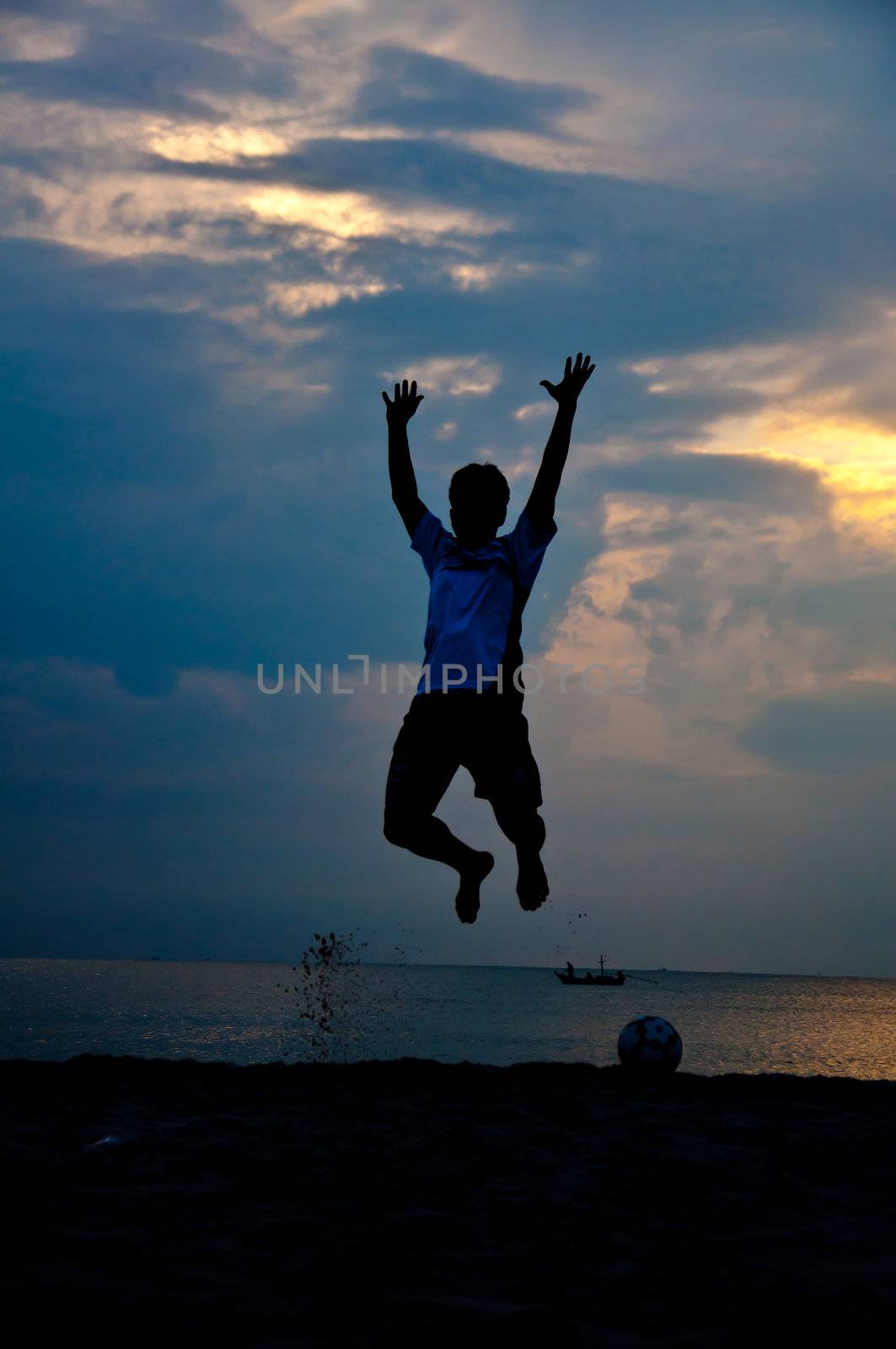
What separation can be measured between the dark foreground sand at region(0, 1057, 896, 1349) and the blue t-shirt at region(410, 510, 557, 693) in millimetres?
2187

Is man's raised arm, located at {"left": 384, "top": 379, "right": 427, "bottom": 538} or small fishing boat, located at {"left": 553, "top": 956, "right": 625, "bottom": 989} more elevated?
man's raised arm, located at {"left": 384, "top": 379, "right": 427, "bottom": 538}

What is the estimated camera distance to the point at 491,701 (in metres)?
4.61

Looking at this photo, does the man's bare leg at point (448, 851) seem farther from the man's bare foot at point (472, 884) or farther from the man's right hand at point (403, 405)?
the man's right hand at point (403, 405)

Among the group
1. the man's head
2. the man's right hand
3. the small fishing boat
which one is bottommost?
the small fishing boat

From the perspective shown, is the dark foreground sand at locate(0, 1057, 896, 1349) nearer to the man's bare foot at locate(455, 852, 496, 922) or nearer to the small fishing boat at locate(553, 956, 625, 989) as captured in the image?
the man's bare foot at locate(455, 852, 496, 922)

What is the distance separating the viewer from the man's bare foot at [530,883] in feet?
16.9

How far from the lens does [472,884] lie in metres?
5.02

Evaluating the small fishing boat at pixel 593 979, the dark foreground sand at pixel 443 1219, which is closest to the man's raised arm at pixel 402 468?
the dark foreground sand at pixel 443 1219

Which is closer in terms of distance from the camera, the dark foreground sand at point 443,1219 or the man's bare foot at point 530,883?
the dark foreground sand at point 443,1219

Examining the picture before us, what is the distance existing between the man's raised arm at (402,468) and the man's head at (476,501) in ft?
0.95

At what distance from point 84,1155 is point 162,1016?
2575 inches

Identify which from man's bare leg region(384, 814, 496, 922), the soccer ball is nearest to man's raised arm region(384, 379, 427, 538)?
man's bare leg region(384, 814, 496, 922)

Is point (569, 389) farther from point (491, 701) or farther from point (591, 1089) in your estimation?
point (591, 1089)

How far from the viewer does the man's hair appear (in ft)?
16.0
